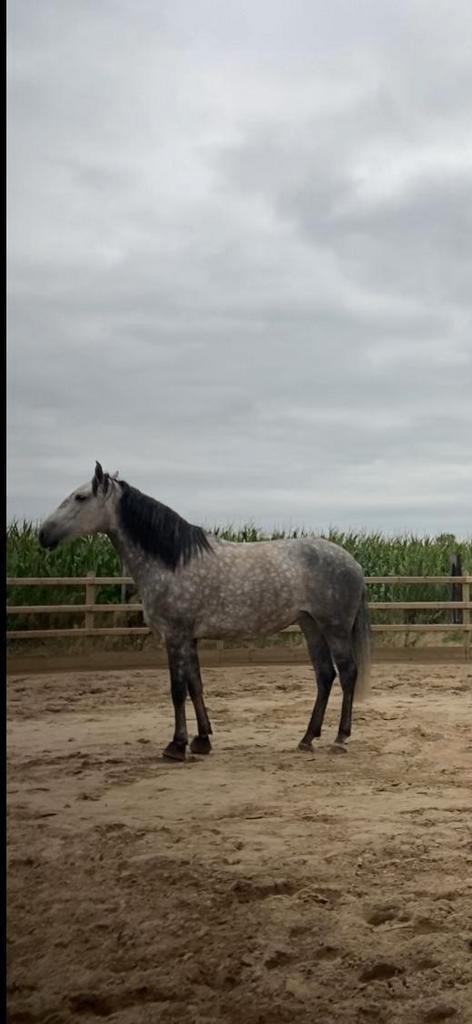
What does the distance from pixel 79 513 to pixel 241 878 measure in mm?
2256

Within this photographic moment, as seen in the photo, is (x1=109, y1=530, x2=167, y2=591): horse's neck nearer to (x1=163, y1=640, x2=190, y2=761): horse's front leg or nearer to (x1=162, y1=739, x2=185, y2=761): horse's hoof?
(x1=163, y1=640, x2=190, y2=761): horse's front leg

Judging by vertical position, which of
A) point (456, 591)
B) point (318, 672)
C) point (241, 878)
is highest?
point (456, 591)

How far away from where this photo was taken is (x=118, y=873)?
109 inches

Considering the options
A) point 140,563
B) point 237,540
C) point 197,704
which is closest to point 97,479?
point 140,563

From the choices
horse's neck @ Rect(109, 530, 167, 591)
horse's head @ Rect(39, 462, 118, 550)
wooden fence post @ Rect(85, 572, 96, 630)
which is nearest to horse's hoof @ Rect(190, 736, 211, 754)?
horse's neck @ Rect(109, 530, 167, 591)

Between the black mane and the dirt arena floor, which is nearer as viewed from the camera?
the dirt arena floor

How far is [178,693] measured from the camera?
14.7ft

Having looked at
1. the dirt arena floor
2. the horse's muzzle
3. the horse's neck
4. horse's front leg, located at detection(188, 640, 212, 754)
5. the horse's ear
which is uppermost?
the horse's ear

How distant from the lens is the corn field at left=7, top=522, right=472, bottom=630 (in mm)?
8492

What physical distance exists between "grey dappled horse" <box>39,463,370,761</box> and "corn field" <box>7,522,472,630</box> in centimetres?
383

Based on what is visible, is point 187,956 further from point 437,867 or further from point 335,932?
point 437,867

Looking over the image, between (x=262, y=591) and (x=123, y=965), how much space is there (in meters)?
2.71

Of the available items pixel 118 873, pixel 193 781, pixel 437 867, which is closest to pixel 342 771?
pixel 193 781

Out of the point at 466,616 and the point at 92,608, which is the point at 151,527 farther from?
the point at 466,616
